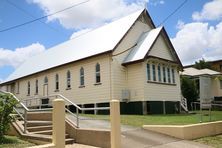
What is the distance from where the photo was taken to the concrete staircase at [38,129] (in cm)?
1211

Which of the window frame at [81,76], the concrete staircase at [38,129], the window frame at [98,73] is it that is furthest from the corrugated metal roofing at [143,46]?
the concrete staircase at [38,129]

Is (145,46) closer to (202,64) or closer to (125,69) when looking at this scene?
(125,69)

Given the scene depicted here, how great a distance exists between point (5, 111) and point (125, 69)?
15165 millimetres

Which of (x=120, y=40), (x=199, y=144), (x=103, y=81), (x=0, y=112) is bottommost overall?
(x=199, y=144)

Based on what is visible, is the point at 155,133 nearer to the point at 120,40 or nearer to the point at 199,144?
the point at 199,144

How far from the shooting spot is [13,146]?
10.7m

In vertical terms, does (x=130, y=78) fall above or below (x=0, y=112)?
above

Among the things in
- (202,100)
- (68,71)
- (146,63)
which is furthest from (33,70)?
(202,100)

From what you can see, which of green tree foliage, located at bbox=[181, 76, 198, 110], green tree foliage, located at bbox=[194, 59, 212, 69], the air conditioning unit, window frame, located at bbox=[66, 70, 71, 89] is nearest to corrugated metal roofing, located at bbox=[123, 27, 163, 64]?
the air conditioning unit

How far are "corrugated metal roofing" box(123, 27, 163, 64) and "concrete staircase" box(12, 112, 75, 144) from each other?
10.8m

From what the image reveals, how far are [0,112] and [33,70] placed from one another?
24.1 metres

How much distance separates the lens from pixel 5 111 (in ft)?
38.7

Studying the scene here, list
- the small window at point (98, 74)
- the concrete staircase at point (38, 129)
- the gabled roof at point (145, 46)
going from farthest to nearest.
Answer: the small window at point (98, 74)
the gabled roof at point (145, 46)
the concrete staircase at point (38, 129)

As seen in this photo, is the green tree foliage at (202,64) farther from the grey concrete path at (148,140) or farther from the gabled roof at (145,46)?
the grey concrete path at (148,140)
